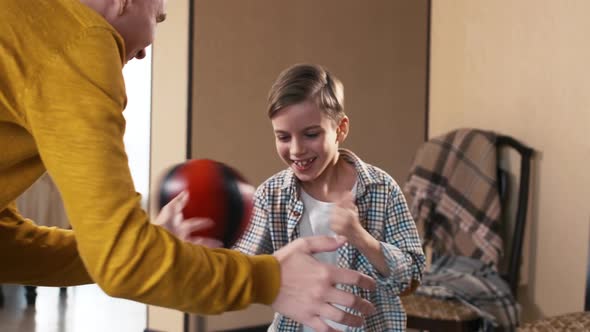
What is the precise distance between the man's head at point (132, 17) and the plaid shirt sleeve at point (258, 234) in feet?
3.31

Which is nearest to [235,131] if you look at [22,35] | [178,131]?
[178,131]

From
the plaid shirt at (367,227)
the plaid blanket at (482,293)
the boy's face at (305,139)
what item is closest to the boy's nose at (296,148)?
the boy's face at (305,139)

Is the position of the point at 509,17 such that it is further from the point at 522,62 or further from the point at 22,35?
the point at 22,35

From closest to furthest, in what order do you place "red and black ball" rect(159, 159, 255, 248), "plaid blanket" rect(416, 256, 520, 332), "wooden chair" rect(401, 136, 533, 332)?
"red and black ball" rect(159, 159, 255, 248)
"wooden chair" rect(401, 136, 533, 332)
"plaid blanket" rect(416, 256, 520, 332)

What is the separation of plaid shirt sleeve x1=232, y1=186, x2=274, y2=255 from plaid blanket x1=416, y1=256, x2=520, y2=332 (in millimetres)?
1505

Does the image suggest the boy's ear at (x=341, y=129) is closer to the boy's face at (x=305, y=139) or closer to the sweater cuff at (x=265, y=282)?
the boy's face at (x=305, y=139)

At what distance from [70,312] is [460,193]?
335cm

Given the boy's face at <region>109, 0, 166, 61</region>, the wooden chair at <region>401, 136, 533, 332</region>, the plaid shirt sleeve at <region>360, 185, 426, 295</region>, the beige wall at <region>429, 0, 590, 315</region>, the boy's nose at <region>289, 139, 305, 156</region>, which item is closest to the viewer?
the boy's face at <region>109, 0, 166, 61</region>

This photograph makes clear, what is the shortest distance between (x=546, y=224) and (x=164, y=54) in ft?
7.48

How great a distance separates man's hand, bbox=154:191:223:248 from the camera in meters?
1.43

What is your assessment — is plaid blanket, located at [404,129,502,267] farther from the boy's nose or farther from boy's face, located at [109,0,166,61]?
boy's face, located at [109,0,166,61]

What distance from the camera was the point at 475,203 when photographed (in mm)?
3760

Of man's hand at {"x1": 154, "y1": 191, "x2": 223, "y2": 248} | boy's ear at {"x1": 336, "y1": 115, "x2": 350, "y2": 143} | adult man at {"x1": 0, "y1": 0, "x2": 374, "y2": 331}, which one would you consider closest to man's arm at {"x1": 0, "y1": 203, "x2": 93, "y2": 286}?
man's hand at {"x1": 154, "y1": 191, "x2": 223, "y2": 248}

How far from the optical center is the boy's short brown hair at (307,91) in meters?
2.18
